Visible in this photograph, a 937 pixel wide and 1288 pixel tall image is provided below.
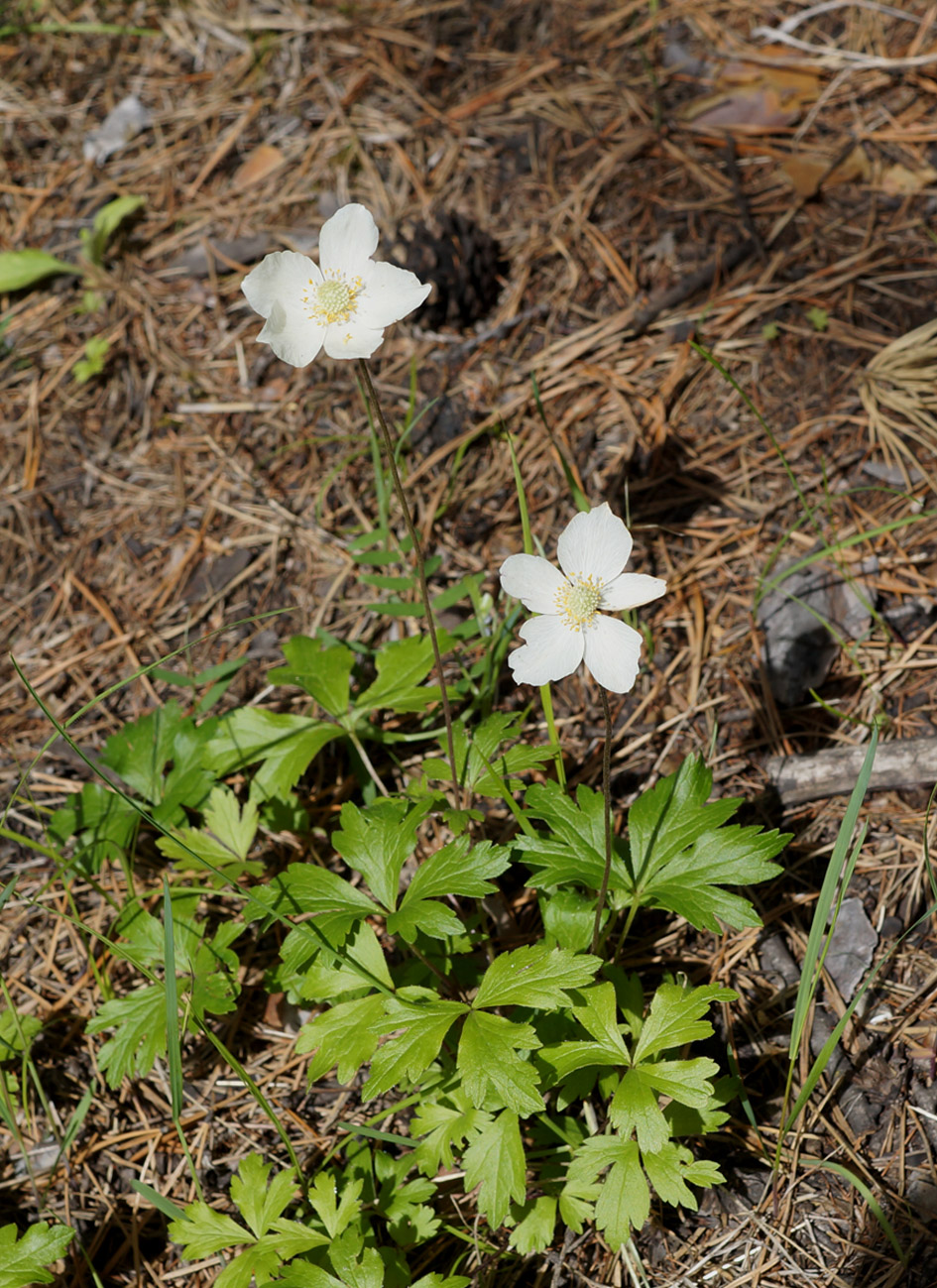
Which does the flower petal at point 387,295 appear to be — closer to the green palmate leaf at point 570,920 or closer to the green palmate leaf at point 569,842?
the green palmate leaf at point 569,842

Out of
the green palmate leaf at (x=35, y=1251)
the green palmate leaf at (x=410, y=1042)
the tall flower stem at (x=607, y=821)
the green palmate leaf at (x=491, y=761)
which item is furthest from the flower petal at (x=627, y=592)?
the green palmate leaf at (x=35, y=1251)

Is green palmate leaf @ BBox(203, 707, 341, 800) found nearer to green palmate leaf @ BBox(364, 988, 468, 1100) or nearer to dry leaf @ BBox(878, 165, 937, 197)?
green palmate leaf @ BBox(364, 988, 468, 1100)

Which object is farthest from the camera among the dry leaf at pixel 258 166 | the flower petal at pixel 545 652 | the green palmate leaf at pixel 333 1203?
the dry leaf at pixel 258 166

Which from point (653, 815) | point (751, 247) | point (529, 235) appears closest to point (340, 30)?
point (529, 235)

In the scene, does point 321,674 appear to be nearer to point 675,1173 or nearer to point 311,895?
point 311,895

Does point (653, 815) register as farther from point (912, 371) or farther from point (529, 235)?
point (529, 235)

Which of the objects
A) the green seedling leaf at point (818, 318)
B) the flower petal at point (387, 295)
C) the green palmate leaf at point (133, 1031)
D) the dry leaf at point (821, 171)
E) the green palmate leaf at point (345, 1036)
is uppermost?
the flower petal at point (387, 295)
